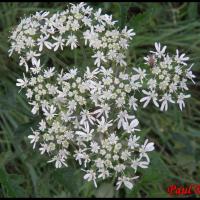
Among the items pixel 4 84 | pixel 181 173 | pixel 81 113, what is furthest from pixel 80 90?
pixel 181 173

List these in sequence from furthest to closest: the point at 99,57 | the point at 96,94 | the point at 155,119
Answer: the point at 155,119
the point at 99,57
the point at 96,94

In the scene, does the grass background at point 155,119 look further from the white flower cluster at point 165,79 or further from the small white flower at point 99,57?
the small white flower at point 99,57

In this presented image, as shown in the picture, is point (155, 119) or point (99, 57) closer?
point (99, 57)

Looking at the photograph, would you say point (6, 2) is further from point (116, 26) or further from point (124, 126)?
point (124, 126)

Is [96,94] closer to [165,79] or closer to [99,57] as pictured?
[99,57]

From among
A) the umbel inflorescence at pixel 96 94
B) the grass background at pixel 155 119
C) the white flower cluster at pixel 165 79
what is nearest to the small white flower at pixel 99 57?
the umbel inflorescence at pixel 96 94

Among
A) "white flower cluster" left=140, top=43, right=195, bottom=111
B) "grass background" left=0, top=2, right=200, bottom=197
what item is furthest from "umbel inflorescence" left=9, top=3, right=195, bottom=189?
"grass background" left=0, top=2, right=200, bottom=197

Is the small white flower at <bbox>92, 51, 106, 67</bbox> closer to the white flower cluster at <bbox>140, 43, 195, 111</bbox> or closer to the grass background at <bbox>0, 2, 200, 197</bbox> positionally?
the white flower cluster at <bbox>140, 43, 195, 111</bbox>

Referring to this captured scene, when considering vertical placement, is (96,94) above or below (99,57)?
below

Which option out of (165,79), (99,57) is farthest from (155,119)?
(99,57)

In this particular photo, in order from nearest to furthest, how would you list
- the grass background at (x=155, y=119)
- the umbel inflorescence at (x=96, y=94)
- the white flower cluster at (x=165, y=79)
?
the umbel inflorescence at (x=96, y=94) → the white flower cluster at (x=165, y=79) → the grass background at (x=155, y=119)
